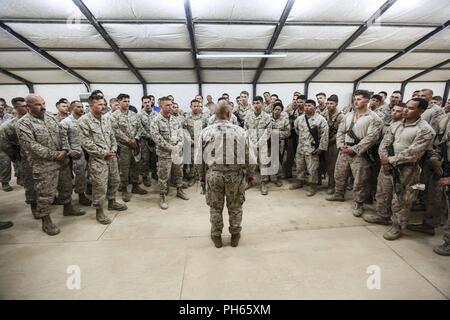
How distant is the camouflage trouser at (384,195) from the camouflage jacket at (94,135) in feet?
12.4

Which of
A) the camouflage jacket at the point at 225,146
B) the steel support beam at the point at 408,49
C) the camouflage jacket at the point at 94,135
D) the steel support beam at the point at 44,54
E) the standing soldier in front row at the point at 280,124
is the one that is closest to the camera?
the camouflage jacket at the point at 225,146

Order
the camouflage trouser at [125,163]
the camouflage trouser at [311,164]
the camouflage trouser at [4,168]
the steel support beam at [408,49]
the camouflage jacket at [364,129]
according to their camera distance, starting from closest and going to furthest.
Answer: the camouflage jacket at [364,129] < the camouflage trouser at [125,163] < the camouflage trouser at [311,164] < the camouflage trouser at [4,168] < the steel support beam at [408,49]

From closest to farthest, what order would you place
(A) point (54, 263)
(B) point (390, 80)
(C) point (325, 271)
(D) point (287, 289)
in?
(D) point (287, 289)
(C) point (325, 271)
(A) point (54, 263)
(B) point (390, 80)

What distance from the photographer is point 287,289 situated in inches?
79.0

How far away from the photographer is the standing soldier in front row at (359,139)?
3283mm

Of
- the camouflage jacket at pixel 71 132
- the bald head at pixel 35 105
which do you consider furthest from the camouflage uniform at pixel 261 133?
the bald head at pixel 35 105

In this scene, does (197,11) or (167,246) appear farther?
(197,11)

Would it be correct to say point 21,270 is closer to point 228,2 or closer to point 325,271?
point 325,271

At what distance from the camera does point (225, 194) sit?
8.27ft

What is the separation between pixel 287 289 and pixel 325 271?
0.49 meters

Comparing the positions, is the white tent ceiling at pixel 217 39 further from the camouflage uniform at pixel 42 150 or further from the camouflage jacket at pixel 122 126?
the camouflage uniform at pixel 42 150

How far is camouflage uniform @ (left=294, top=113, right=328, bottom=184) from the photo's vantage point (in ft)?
13.6

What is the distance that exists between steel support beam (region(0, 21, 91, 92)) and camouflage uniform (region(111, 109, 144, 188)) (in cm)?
434
